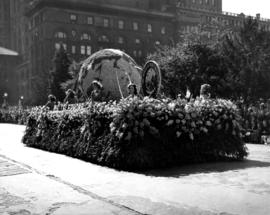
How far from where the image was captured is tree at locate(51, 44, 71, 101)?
53812 mm

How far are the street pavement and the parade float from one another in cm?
35

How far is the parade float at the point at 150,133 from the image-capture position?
28.0 feet

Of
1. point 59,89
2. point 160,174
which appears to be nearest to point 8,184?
point 160,174

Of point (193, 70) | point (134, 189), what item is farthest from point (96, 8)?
point (134, 189)

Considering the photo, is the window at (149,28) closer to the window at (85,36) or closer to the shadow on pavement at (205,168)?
the window at (85,36)

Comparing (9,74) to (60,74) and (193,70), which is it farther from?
(193,70)

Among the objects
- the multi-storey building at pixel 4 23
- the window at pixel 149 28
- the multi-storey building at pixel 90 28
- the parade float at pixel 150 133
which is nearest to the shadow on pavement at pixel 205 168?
the parade float at pixel 150 133

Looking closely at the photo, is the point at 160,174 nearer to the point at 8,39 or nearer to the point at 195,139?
the point at 195,139

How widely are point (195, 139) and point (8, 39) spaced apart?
102534mm

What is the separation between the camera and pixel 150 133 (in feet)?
28.2

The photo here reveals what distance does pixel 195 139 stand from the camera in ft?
30.2

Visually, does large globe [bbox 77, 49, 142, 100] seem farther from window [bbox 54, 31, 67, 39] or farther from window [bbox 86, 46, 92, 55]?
window [bbox 86, 46, 92, 55]

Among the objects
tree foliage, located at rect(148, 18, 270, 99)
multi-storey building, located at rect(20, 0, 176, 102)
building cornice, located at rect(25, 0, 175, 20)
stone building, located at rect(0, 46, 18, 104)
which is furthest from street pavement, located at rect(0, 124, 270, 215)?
stone building, located at rect(0, 46, 18, 104)

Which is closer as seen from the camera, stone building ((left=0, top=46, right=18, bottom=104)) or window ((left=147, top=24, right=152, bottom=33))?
window ((left=147, top=24, right=152, bottom=33))
